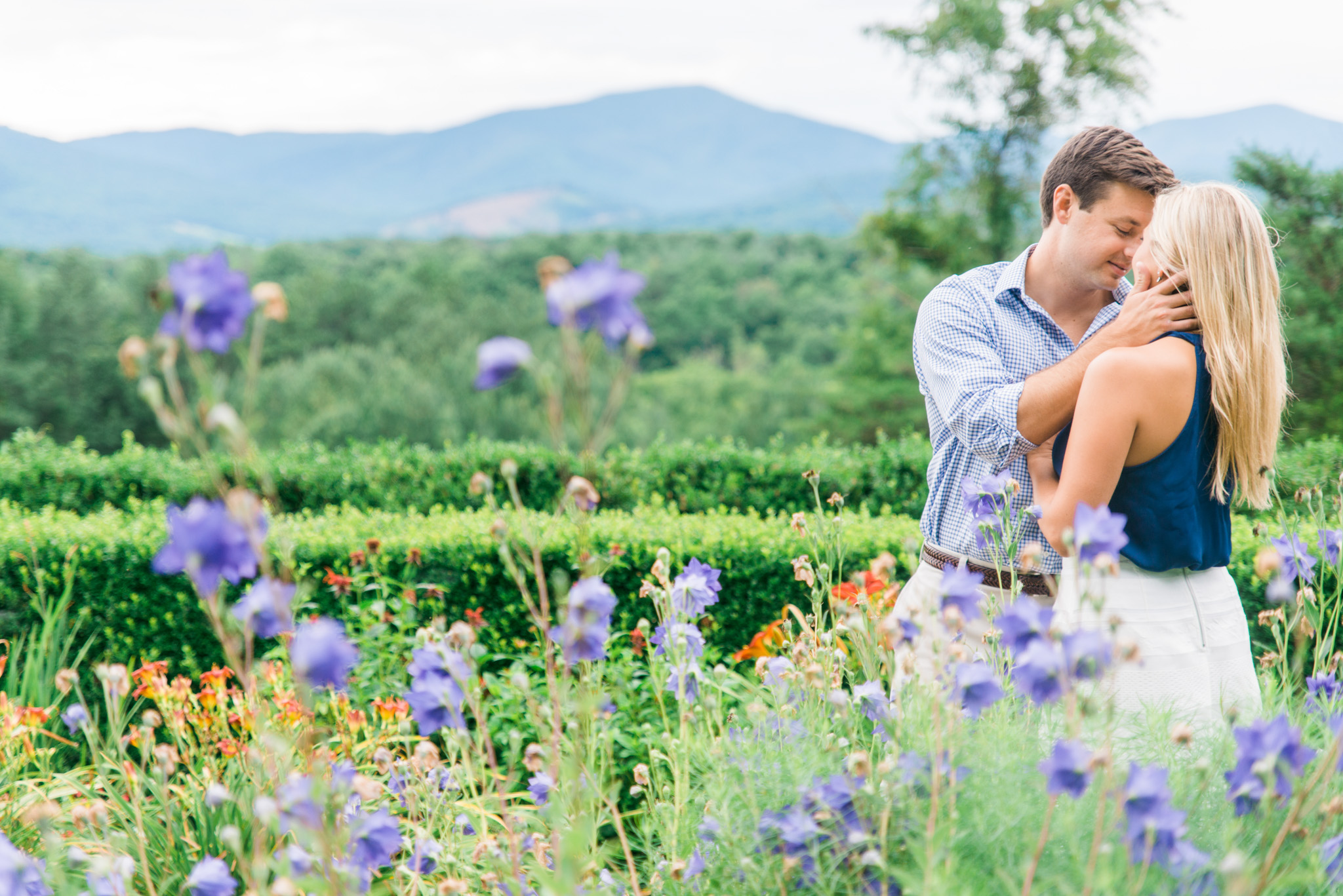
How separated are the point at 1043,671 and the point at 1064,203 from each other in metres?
1.60

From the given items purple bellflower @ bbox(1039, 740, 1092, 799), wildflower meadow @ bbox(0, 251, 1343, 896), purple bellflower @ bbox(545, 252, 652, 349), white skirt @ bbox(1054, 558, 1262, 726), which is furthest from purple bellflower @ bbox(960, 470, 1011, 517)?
purple bellflower @ bbox(545, 252, 652, 349)

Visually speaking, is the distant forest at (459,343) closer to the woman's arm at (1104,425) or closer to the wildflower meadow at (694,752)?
the wildflower meadow at (694,752)

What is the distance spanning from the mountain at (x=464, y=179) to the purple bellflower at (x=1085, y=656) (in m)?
2.22

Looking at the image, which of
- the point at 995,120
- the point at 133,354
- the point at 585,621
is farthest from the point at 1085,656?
the point at 995,120

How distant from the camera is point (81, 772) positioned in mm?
2992

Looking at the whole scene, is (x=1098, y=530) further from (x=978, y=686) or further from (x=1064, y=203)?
(x=1064, y=203)

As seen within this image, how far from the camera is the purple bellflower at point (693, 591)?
198 centimetres

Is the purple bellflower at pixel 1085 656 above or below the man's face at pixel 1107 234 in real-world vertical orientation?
below

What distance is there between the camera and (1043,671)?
3.91 ft

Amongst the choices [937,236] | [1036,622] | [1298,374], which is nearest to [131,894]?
[1036,622]

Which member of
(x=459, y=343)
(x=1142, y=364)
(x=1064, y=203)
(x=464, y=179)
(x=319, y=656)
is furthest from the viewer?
(x=464, y=179)

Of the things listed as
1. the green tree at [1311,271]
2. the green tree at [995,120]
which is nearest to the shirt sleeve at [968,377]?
the green tree at [1311,271]

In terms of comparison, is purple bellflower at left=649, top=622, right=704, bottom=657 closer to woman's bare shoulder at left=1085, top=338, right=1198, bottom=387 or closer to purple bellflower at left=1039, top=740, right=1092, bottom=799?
purple bellflower at left=1039, top=740, right=1092, bottom=799

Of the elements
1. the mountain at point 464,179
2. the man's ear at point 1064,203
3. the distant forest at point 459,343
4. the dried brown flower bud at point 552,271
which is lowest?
the distant forest at point 459,343
